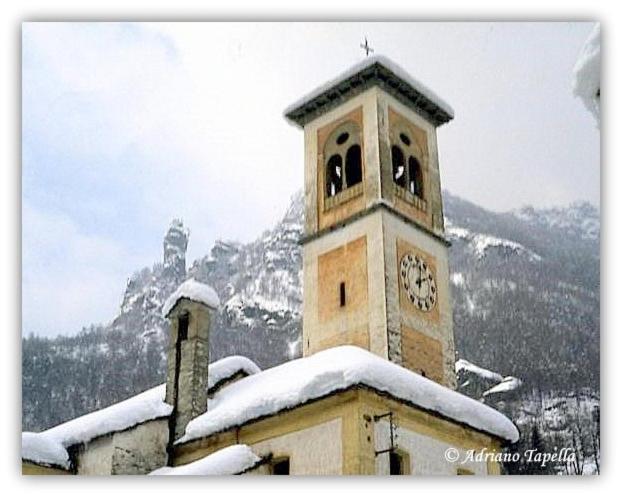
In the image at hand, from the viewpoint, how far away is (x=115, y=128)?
261 inches

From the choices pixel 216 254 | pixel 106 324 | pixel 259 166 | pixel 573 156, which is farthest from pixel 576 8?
pixel 106 324

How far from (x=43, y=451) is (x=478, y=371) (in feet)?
8.44

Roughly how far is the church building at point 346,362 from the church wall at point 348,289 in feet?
0.04

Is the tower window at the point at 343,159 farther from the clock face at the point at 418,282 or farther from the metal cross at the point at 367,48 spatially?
the metal cross at the point at 367,48

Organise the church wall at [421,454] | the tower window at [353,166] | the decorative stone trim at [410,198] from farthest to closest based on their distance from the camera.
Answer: the tower window at [353,166] → the decorative stone trim at [410,198] → the church wall at [421,454]

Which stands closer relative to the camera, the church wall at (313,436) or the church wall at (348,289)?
the church wall at (313,436)

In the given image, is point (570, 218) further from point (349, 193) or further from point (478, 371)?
point (349, 193)

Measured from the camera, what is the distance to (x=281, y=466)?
267 inches

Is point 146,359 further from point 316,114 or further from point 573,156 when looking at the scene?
point 573,156

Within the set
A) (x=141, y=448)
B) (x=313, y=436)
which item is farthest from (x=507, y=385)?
(x=141, y=448)

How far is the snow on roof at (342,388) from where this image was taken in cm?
674

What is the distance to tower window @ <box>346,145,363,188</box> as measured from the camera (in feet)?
30.9

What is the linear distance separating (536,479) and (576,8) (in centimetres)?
240

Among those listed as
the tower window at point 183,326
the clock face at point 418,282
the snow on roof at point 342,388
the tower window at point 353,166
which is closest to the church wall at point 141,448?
the snow on roof at point 342,388
